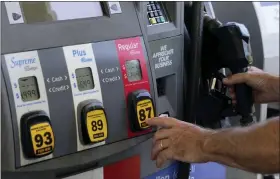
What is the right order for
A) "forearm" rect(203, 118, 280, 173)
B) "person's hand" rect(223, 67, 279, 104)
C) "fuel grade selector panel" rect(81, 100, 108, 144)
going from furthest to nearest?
"person's hand" rect(223, 67, 279, 104) → "fuel grade selector panel" rect(81, 100, 108, 144) → "forearm" rect(203, 118, 280, 173)

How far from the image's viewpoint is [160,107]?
130 centimetres

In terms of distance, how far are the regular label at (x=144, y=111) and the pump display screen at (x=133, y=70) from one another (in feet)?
0.18

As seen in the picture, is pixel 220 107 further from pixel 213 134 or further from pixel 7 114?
pixel 7 114

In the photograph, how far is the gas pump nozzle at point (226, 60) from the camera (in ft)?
4.21

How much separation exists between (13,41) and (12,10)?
0.06m

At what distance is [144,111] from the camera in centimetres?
112

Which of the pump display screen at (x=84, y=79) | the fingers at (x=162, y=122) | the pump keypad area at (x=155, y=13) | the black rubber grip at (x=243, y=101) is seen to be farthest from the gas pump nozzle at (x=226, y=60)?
the pump display screen at (x=84, y=79)

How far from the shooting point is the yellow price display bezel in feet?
3.34

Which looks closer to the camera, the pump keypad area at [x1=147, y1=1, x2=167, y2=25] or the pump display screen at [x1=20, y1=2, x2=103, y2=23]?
the pump display screen at [x1=20, y1=2, x2=103, y2=23]

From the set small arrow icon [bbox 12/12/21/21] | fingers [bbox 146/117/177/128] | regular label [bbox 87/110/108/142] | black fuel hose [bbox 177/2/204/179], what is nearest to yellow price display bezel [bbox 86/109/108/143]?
regular label [bbox 87/110/108/142]

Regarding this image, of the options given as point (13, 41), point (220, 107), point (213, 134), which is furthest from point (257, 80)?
point (13, 41)

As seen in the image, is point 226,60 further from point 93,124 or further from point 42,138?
point 42,138

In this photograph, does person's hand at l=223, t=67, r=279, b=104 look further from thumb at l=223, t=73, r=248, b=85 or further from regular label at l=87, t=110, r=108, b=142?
regular label at l=87, t=110, r=108, b=142

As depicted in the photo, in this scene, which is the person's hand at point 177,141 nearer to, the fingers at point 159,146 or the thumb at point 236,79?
the fingers at point 159,146
